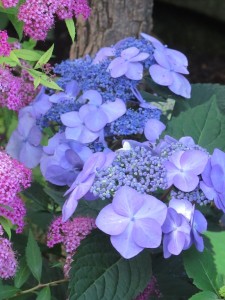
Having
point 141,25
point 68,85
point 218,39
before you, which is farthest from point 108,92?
point 218,39

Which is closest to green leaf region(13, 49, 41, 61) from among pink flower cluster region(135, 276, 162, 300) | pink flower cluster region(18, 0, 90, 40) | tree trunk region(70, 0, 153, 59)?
pink flower cluster region(18, 0, 90, 40)

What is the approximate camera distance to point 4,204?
1386 millimetres

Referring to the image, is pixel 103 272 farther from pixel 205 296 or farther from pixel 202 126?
pixel 202 126

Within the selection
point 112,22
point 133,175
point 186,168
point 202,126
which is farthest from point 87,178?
point 112,22

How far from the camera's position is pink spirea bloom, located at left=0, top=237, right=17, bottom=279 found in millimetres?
1402

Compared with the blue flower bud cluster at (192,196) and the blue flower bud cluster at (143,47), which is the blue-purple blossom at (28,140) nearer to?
the blue flower bud cluster at (143,47)

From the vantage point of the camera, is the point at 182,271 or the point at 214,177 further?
the point at 182,271

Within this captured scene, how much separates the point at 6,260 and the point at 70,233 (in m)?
0.20

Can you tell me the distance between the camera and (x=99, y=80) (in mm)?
1699

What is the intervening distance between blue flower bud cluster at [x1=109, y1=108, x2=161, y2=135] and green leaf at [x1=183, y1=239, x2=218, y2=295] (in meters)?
0.33

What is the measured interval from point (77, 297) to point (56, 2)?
0.62m

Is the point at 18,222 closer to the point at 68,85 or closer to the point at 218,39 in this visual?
the point at 68,85

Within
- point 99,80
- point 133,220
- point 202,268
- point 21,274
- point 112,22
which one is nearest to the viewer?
point 133,220

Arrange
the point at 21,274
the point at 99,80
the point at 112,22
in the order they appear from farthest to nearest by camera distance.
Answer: the point at 112,22 < the point at 99,80 < the point at 21,274
